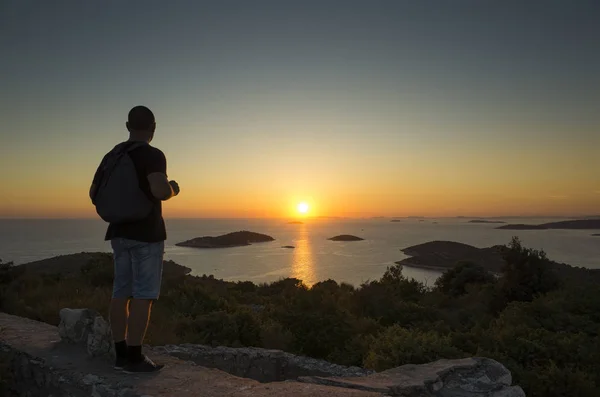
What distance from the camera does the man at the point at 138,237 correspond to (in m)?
3.55

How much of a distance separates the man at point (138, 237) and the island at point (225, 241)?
98.8 meters

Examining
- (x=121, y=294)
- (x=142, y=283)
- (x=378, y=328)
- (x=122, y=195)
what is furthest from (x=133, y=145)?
(x=378, y=328)

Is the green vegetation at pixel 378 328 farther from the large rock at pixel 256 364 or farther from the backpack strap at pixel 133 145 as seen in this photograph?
the backpack strap at pixel 133 145

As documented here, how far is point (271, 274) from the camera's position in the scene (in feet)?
159

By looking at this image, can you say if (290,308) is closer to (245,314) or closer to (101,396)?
(245,314)

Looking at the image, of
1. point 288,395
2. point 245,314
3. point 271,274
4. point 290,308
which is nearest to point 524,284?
point 290,308

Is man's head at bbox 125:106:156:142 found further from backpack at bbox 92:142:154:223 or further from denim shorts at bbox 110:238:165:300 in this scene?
denim shorts at bbox 110:238:165:300

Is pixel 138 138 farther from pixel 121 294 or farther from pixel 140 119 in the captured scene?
pixel 121 294

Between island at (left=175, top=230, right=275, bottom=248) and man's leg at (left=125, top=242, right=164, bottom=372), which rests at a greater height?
man's leg at (left=125, top=242, right=164, bottom=372)

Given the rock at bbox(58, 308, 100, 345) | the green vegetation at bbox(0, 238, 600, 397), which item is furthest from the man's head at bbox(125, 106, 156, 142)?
the green vegetation at bbox(0, 238, 600, 397)

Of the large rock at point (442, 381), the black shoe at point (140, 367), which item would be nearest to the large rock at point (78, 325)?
the black shoe at point (140, 367)

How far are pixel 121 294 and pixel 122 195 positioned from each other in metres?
0.98

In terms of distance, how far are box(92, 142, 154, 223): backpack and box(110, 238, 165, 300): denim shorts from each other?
10.1 inches

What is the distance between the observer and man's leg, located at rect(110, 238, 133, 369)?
12.1 feet
